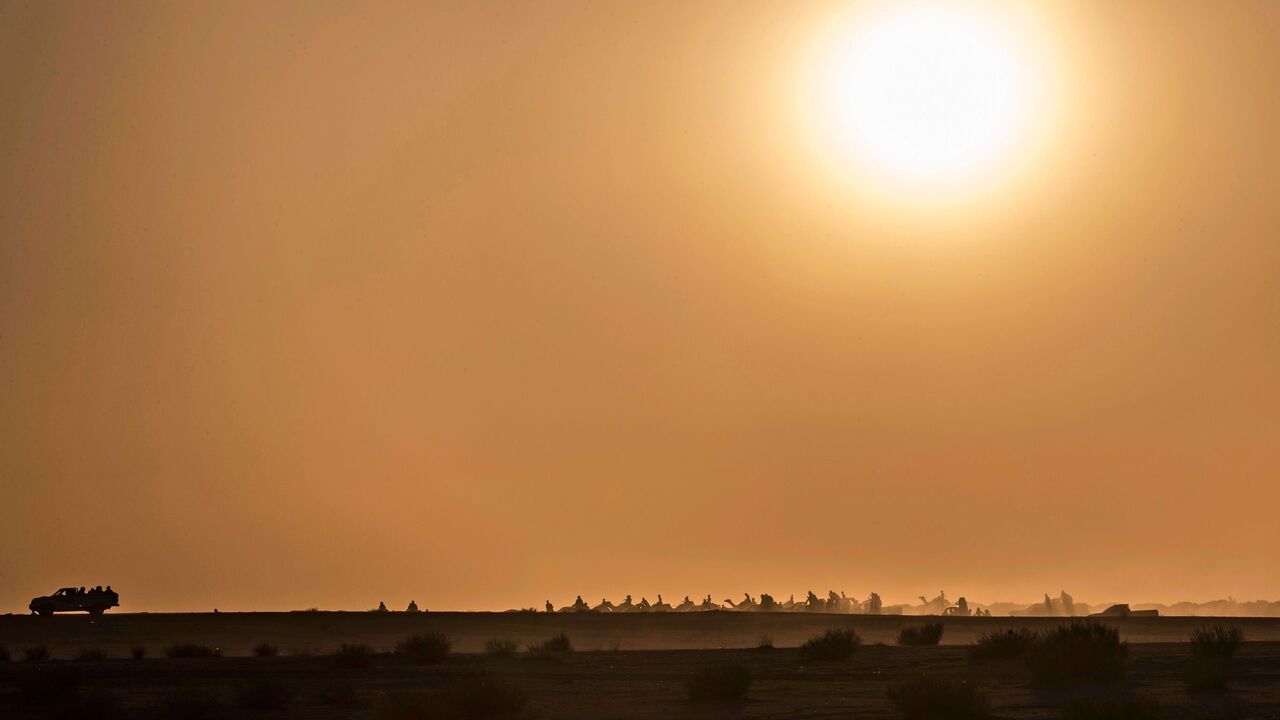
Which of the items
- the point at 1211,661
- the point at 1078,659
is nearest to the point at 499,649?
the point at 1078,659

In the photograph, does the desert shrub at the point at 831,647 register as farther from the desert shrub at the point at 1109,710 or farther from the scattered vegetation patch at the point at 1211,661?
the desert shrub at the point at 1109,710

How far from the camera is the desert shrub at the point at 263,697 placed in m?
33.5

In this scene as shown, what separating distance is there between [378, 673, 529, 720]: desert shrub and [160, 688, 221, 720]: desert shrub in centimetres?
401

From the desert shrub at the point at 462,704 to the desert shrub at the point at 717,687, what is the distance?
14.3ft

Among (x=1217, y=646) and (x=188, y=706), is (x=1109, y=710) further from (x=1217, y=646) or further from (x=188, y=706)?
(x=1217, y=646)

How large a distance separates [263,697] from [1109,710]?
1827 cm

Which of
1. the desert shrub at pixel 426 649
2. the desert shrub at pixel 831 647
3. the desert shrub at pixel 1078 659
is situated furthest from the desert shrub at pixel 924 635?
the desert shrub at pixel 426 649

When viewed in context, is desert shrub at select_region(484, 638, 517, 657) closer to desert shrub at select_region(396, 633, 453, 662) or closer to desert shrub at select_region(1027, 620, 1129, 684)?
desert shrub at select_region(396, 633, 453, 662)

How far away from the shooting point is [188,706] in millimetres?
31859

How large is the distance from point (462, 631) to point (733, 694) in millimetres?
47426

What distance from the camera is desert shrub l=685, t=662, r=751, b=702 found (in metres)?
34.2

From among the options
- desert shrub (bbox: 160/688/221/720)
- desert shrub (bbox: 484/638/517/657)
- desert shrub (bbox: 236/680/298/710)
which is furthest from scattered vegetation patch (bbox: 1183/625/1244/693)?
desert shrub (bbox: 484/638/517/657)

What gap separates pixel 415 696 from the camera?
3216 centimetres

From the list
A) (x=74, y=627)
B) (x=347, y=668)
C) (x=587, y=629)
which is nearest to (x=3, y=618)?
(x=74, y=627)
